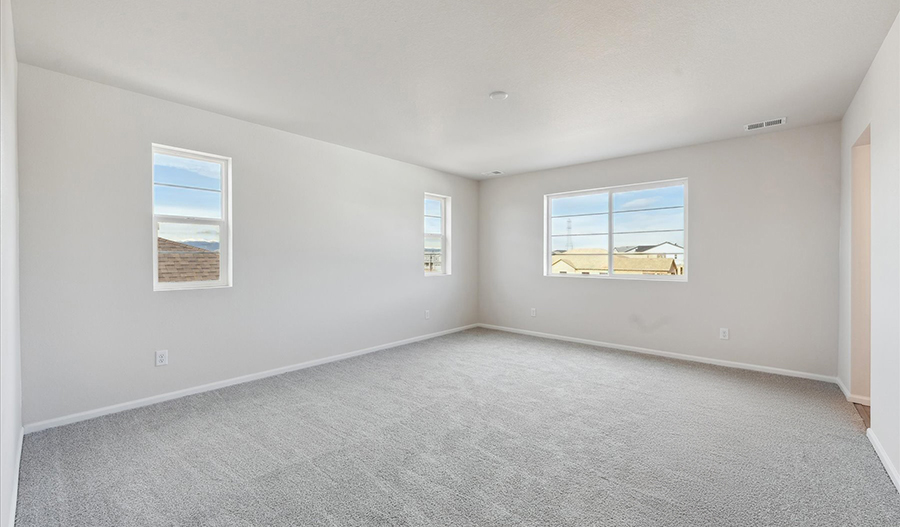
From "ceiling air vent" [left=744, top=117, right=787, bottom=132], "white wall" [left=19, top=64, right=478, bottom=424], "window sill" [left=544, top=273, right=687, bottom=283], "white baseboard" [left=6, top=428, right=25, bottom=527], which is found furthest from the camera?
"window sill" [left=544, top=273, right=687, bottom=283]

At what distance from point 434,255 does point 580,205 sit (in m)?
2.20

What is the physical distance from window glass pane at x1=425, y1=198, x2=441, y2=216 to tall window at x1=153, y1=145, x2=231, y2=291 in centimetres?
281

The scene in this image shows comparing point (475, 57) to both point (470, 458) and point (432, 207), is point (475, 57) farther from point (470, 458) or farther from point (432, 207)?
point (432, 207)

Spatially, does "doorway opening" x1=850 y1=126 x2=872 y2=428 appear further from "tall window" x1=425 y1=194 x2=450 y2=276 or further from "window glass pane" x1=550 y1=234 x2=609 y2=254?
"tall window" x1=425 y1=194 x2=450 y2=276

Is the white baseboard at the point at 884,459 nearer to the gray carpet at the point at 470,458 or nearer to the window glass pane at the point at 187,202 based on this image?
the gray carpet at the point at 470,458

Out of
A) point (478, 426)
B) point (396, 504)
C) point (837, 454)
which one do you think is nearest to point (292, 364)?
point (478, 426)

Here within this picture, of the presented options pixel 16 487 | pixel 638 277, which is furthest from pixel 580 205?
pixel 16 487

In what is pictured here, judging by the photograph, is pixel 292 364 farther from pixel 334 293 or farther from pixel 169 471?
pixel 169 471

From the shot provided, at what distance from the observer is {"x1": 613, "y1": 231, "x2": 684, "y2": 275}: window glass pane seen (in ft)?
16.0

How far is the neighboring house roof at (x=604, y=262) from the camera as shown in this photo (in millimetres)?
4994

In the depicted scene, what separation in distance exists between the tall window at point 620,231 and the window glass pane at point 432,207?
63.6 inches

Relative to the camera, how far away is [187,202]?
11.8 ft

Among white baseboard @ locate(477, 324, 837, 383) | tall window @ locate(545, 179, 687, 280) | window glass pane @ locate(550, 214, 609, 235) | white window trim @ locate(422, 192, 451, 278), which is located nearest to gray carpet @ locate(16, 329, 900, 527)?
white baseboard @ locate(477, 324, 837, 383)

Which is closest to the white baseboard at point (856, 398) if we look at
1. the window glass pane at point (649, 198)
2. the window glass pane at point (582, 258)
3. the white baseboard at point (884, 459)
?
the white baseboard at point (884, 459)
